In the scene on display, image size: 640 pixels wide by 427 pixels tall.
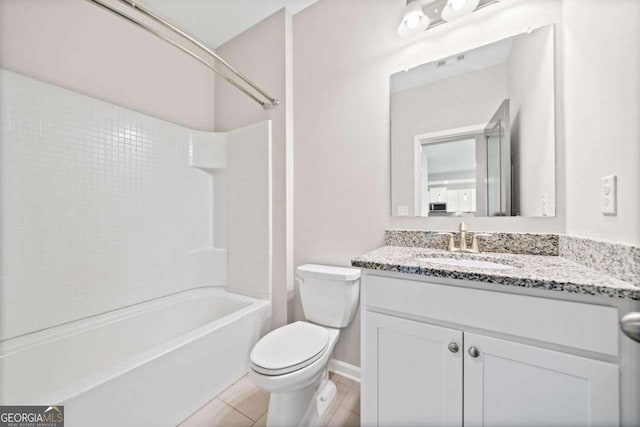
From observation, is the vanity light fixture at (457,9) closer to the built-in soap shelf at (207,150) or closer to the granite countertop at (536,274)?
the granite countertop at (536,274)

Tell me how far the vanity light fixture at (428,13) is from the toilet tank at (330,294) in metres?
1.39

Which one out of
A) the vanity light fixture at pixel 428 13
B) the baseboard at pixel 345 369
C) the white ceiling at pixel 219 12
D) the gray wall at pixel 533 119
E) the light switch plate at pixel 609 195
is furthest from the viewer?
the white ceiling at pixel 219 12

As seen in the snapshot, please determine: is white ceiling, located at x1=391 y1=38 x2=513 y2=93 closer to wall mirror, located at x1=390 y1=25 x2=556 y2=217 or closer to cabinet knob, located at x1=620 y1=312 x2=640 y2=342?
wall mirror, located at x1=390 y1=25 x2=556 y2=217

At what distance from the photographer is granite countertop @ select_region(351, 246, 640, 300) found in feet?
1.92

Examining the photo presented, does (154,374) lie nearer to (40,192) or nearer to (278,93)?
(40,192)

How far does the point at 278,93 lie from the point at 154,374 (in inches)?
72.9

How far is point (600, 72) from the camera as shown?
0.79m

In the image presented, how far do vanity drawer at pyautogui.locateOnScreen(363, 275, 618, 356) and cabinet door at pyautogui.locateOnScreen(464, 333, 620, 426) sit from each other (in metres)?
0.04

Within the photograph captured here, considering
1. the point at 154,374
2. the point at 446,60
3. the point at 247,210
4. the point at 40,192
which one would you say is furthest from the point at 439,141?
the point at 40,192

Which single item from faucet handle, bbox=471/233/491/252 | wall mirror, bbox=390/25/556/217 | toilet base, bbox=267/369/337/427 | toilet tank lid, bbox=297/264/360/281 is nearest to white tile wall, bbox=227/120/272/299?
toilet tank lid, bbox=297/264/360/281

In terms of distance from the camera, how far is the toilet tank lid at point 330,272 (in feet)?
4.41

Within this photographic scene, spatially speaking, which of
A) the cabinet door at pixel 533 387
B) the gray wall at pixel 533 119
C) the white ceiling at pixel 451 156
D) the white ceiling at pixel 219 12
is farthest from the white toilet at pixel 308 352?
the white ceiling at pixel 219 12

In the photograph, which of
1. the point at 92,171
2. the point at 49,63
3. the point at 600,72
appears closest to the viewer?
the point at 600,72

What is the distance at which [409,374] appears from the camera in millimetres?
838
